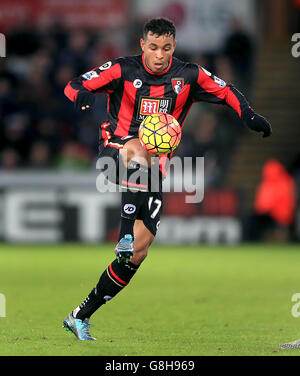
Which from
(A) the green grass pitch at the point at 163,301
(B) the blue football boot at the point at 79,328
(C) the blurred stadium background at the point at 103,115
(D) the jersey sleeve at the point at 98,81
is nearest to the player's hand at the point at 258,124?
(D) the jersey sleeve at the point at 98,81

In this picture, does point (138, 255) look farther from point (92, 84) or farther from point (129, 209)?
point (92, 84)

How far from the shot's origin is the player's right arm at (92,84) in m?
5.73

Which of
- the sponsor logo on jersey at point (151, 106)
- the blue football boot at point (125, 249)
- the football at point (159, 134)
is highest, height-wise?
the sponsor logo on jersey at point (151, 106)

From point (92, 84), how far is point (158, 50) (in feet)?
1.64

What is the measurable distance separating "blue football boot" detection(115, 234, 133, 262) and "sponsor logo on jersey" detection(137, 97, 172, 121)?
0.98 meters

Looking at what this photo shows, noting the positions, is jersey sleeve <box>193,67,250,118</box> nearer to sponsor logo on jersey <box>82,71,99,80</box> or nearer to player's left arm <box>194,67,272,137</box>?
player's left arm <box>194,67,272,137</box>

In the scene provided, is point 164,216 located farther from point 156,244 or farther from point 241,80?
point 241,80

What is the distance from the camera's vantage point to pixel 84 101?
18.8 ft

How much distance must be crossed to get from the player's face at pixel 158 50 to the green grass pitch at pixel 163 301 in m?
1.86

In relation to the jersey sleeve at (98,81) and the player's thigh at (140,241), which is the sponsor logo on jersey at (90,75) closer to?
the jersey sleeve at (98,81)

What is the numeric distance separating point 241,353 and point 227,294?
331cm

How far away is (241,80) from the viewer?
617 inches

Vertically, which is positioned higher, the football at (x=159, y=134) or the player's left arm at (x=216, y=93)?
the player's left arm at (x=216, y=93)

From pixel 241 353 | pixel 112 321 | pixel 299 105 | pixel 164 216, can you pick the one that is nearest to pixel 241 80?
pixel 299 105
